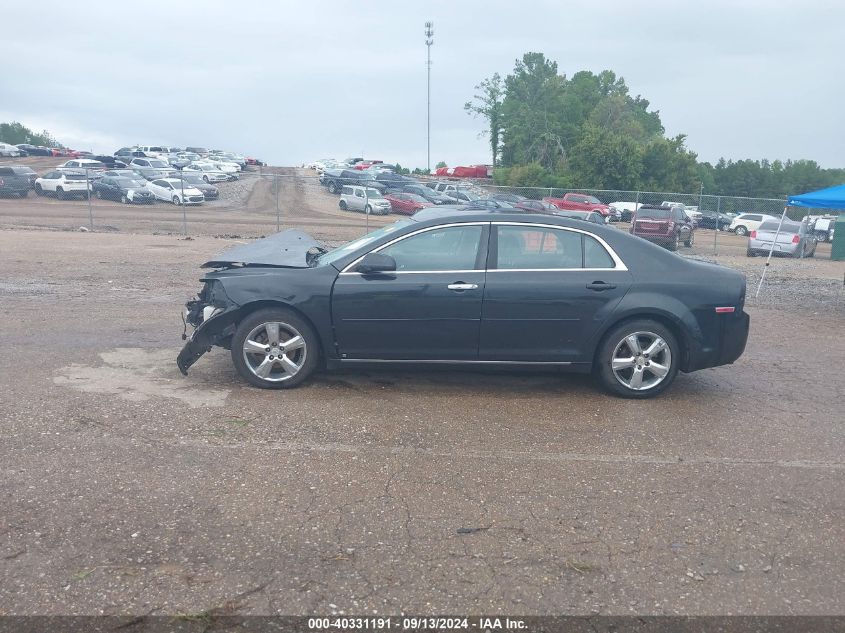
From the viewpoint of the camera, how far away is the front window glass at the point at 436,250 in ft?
22.0

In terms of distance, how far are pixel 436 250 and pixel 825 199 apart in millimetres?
8509

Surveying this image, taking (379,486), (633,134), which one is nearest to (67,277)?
(379,486)

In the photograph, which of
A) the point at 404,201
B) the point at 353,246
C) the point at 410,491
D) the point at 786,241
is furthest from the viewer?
the point at 404,201

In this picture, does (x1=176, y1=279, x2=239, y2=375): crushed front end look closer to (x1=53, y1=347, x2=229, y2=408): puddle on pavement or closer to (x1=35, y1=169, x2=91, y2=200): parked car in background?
(x1=53, y1=347, x2=229, y2=408): puddle on pavement

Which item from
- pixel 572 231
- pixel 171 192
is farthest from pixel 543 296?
pixel 171 192

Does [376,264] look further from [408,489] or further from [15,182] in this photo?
[15,182]

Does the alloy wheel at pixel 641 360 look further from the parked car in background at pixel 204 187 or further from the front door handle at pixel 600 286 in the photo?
the parked car in background at pixel 204 187

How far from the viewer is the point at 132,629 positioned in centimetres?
333

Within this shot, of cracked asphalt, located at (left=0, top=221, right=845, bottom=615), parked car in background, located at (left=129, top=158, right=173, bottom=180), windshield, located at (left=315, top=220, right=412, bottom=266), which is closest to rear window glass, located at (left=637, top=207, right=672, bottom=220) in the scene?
cracked asphalt, located at (left=0, top=221, right=845, bottom=615)

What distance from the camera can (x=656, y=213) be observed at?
86.8 feet

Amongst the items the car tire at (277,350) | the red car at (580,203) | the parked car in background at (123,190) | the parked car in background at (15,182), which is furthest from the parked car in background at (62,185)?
the car tire at (277,350)

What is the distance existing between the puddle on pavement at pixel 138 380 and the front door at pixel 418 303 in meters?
1.22

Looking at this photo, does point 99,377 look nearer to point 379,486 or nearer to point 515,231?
point 379,486

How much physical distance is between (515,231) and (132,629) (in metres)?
4.47
